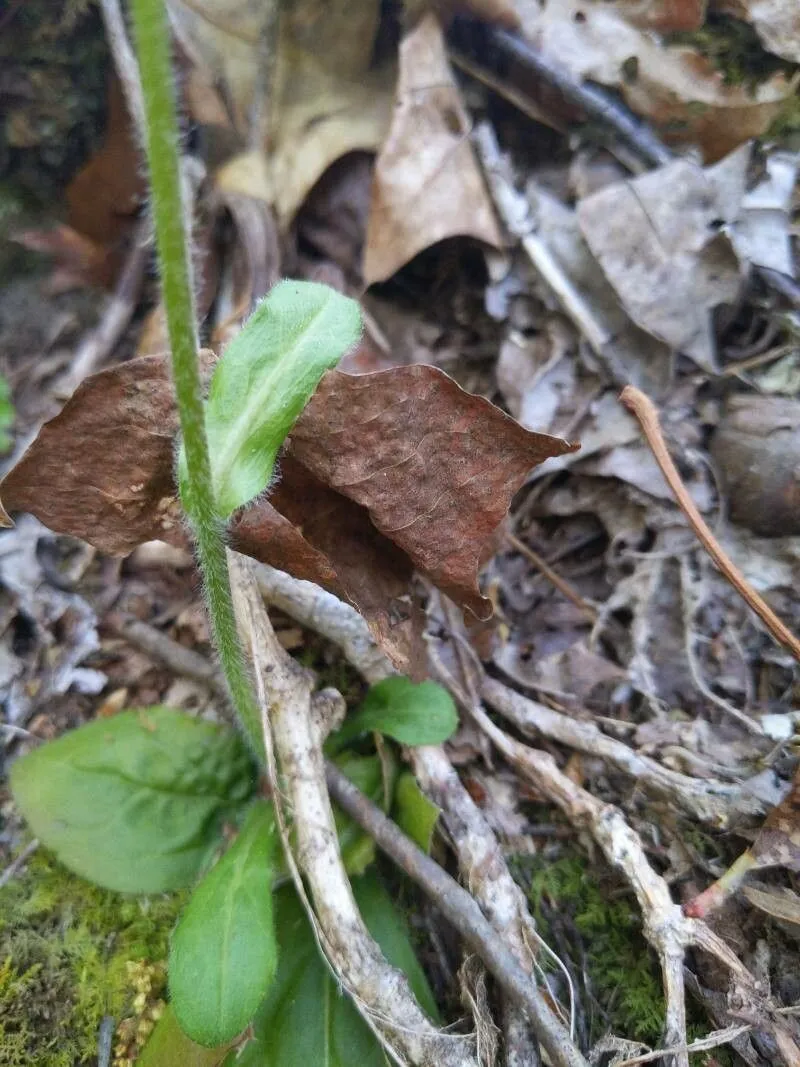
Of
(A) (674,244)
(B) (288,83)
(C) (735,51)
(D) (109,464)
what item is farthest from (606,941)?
(B) (288,83)

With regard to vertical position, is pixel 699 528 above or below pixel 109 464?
below

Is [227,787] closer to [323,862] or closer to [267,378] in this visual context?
[323,862]

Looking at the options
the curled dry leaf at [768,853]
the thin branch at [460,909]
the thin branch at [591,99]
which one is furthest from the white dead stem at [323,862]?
the thin branch at [591,99]

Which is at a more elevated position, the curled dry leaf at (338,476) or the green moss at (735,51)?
the green moss at (735,51)

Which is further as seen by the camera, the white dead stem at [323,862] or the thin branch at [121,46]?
the thin branch at [121,46]

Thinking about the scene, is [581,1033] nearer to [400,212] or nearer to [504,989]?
[504,989]

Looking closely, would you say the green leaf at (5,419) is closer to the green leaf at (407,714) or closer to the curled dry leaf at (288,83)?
the curled dry leaf at (288,83)

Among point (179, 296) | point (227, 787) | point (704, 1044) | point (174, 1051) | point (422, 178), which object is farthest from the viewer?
point (422, 178)
